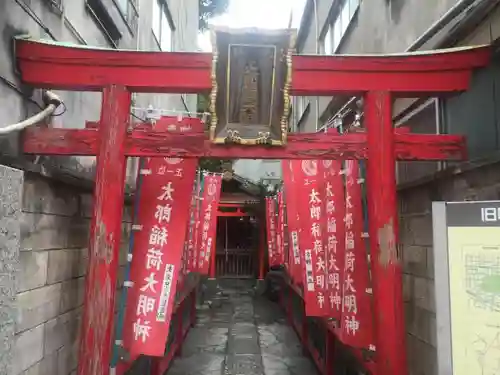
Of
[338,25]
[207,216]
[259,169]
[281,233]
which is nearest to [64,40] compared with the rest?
[338,25]

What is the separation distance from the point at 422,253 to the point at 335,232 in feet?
4.28

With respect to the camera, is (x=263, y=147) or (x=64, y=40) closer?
(x=263, y=147)

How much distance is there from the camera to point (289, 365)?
11148 mm

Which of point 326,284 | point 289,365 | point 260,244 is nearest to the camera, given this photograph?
point 326,284

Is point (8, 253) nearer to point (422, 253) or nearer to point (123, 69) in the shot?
point (123, 69)

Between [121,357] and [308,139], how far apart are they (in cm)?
342

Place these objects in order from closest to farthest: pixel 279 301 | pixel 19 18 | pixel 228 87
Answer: pixel 19 18 < pixel 228 87 < pixel 279 301

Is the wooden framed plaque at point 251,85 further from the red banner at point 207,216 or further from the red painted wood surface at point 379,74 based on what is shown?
the red banner at point 207,216

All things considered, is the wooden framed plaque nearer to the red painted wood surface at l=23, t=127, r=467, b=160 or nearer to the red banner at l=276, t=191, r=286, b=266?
the red painted wood surface at l=23, t=127, r=467, b=160

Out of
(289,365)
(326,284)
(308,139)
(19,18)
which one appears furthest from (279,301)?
(19,18)

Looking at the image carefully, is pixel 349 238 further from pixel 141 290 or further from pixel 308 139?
pixel 141 290

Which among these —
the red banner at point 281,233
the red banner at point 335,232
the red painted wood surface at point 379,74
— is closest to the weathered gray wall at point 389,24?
the red painted wood surface at point 379,74

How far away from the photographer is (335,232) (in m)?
6.84

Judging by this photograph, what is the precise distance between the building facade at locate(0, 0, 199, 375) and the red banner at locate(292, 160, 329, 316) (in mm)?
3336
